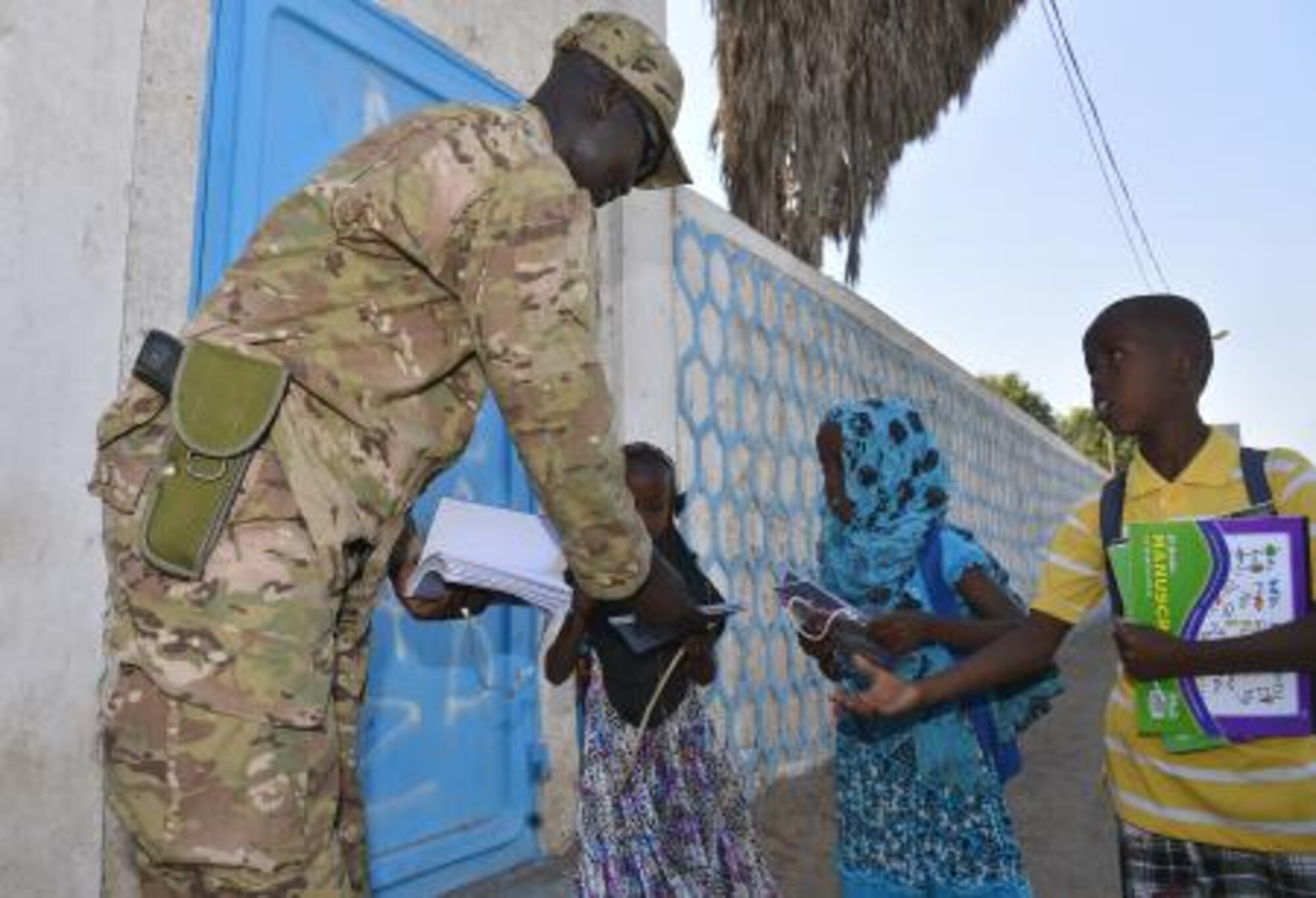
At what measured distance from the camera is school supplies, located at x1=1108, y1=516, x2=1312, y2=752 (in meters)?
1.75

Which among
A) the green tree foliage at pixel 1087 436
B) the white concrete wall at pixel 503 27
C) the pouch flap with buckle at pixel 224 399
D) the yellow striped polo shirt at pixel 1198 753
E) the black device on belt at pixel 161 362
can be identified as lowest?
the yellow striped polo shirt at pixel 1198 753

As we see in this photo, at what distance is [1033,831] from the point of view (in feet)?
15.0

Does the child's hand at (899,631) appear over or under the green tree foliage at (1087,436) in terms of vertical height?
under

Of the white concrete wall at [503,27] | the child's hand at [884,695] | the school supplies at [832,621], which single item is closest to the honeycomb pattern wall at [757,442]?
the white concrete wall at [503,27]

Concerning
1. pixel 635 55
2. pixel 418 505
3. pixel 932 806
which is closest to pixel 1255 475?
pixel 932 806

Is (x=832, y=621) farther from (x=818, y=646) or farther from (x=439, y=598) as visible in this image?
(x=439, y=598)

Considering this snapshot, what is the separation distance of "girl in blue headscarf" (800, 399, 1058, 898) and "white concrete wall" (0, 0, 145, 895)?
60.7 inches

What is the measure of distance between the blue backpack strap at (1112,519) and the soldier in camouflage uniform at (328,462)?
0.96 m

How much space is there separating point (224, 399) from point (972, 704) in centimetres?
164

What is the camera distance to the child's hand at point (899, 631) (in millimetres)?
2154

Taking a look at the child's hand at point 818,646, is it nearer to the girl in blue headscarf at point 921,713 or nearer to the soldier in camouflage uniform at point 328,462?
the girl in blue headscarf at point 921,713

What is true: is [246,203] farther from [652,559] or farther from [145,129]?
[652,559]

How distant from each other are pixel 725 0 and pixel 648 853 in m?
7.78

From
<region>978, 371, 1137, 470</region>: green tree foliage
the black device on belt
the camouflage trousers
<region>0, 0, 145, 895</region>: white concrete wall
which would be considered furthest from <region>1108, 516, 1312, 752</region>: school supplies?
<region>978, 371, 1137, 470</region>: green tree foliage
